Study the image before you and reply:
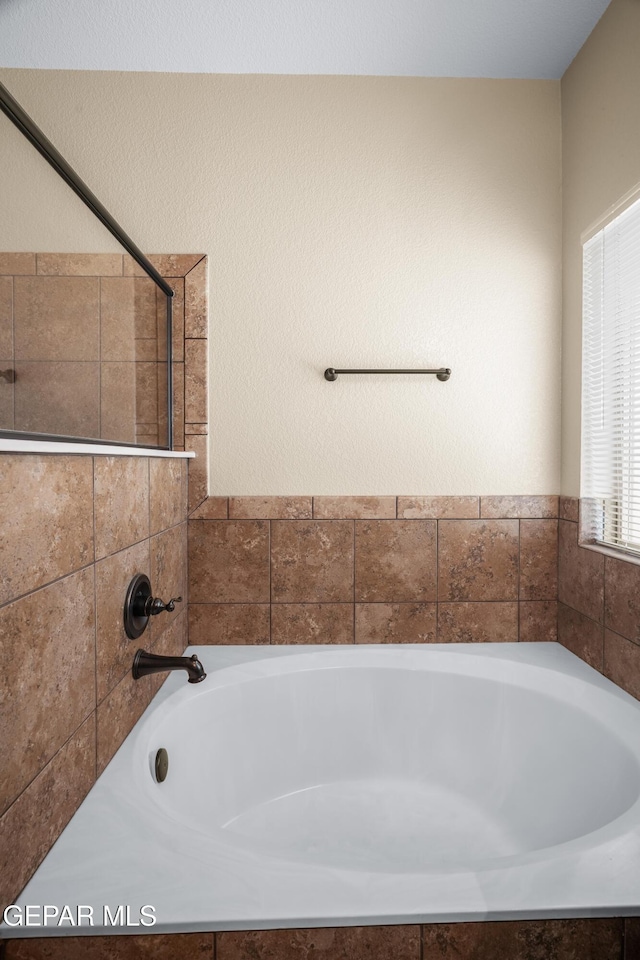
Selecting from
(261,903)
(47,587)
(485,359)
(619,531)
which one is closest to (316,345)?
(485,359)

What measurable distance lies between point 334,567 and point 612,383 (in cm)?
113

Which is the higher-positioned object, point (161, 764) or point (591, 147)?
point (591, 147)

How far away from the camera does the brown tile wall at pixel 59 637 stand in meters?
0.78

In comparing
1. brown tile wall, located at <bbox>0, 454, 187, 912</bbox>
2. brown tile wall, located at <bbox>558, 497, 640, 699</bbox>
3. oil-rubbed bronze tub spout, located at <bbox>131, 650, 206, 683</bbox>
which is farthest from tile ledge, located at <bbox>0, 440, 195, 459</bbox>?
brown tile wall, located at <bbox>558, 497, 640, 699</bbox>

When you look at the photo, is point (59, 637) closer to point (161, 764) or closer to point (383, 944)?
point (161, 764)

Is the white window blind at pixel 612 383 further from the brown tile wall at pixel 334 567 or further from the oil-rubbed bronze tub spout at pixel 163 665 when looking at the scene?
the oil-rubbed bronze tub spout at pixel 163 665

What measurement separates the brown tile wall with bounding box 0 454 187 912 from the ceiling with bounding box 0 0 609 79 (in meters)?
1.51

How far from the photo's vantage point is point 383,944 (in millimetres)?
759

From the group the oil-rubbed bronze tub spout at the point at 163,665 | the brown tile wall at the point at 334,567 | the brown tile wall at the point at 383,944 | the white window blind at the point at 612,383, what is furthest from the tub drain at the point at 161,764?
the white window blind at the point at 612,383

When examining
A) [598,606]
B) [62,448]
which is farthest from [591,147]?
[62,448]

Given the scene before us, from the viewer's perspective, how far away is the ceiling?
167 centimetres

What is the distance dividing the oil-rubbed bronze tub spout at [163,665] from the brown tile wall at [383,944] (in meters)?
0.59

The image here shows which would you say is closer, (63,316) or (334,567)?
(63,316)

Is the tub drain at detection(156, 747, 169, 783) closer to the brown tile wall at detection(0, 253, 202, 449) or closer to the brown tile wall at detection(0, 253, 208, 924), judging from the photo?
the brown tile wall at detection(0, 253, 208, 924)
